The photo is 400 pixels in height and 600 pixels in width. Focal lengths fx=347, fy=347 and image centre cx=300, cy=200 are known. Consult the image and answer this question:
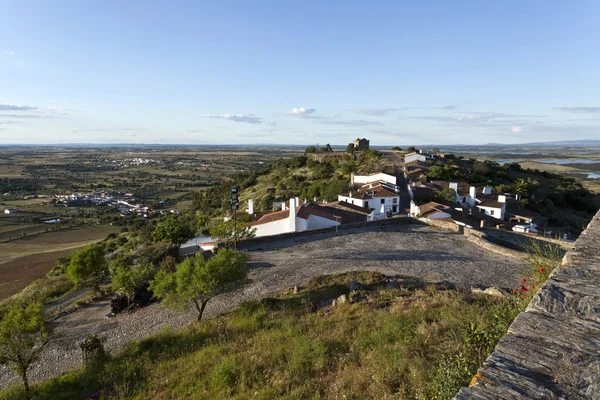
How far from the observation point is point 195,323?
11.2m

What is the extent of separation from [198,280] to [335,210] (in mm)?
21359

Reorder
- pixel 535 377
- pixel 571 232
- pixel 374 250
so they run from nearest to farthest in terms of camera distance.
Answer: pixel 535 377 < pixel 374 250 < pixel 571 232

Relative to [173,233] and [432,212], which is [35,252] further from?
[432,212]

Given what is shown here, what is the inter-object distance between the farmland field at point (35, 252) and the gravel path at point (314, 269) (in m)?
18.0

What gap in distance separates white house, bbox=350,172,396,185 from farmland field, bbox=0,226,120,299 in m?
35.7

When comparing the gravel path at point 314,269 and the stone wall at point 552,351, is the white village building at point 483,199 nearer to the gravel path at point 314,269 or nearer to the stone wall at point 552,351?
the gravel path at point 314,269

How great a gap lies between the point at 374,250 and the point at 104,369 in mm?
14143

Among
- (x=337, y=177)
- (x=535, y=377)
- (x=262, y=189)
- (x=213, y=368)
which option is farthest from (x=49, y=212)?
(x=535, y=377)

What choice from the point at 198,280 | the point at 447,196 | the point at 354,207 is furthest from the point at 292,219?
the point at 447,196

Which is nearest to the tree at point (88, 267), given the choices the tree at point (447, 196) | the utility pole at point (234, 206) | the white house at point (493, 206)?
the utility pole at point (234, 206)

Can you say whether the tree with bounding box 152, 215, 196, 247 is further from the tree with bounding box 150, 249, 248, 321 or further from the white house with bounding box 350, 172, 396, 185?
the white house with bounding box 350, 172, 396, 185

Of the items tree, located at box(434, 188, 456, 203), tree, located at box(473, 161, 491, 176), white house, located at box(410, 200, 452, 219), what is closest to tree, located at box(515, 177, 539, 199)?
tree, located at box(473, 161, 491, 176)

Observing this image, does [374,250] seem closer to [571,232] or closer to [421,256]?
[421,256]

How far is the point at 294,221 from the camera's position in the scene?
24047 millimetres
